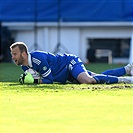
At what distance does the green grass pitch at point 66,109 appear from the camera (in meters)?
4.95

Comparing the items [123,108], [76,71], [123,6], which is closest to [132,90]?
[76,71]

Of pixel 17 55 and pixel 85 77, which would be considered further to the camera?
pixel 85 77

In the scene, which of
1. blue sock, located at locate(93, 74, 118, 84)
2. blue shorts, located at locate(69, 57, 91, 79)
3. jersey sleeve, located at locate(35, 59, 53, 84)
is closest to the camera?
jersey sleeve, located at locate(35, 59, 53, 84)

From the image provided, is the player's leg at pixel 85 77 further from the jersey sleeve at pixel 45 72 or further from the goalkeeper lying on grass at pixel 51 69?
the jersey sleeve at pixel 45 72

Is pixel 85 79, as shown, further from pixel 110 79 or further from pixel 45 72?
pixel 45 72

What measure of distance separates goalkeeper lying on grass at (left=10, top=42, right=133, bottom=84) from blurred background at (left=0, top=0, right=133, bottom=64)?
1308 cm

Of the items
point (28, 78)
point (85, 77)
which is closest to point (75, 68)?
point (85, 77)

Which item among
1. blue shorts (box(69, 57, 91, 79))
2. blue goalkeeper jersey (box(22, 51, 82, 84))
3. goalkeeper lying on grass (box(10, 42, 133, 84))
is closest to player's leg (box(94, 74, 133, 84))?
goalkeeper lying on grass (box(10, 42, 133, 84))

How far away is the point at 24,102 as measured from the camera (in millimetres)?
6629

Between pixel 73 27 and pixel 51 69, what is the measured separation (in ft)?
47.0

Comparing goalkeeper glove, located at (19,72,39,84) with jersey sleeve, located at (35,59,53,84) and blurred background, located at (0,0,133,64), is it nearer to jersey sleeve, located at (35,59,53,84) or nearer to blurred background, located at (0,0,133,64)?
jersey sleeve, located at (35,59,53,84)

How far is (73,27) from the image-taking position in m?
23.3

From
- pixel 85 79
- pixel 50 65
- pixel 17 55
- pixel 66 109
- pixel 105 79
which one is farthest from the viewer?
pixel 105 79

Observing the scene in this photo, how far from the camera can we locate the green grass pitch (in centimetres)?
495
